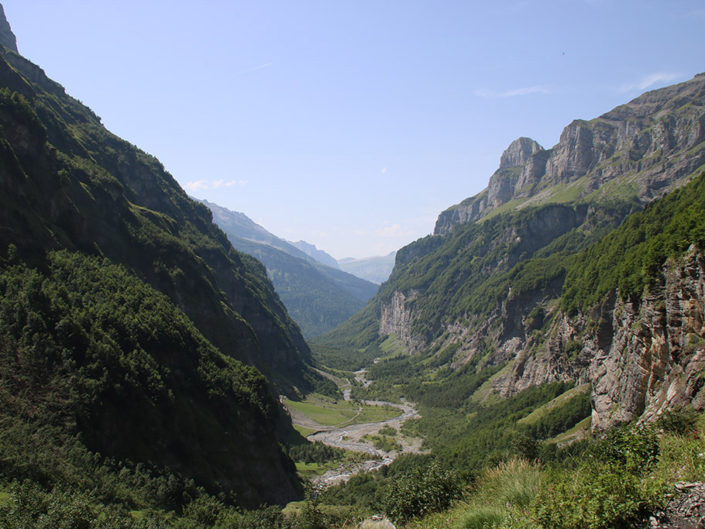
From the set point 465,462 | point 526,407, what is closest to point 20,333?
point 465,462

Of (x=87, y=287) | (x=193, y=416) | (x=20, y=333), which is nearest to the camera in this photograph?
(x=20, y=333)

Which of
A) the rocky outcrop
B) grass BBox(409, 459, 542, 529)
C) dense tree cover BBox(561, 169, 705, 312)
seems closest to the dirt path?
dense tree cover BBox(561, 169, 705, 312)

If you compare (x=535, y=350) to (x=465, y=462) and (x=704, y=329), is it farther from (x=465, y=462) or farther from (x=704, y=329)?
(x=704, y=329)

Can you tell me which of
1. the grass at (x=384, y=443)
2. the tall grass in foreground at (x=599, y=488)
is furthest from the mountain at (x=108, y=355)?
the tall grass in foreground at (x=599, y=488)

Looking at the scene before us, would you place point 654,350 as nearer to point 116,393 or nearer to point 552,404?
point 552,404

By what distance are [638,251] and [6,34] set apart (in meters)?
247

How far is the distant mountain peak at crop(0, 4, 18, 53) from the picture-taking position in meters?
177

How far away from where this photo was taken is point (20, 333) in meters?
55.1

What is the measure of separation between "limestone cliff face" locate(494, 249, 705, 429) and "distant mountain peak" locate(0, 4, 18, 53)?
237587mm

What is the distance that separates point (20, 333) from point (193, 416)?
27.4m

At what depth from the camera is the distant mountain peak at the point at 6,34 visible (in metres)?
177

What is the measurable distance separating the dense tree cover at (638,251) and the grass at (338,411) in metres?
82.3

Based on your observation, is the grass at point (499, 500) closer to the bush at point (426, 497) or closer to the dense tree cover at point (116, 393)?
the bush at point (426, 497)

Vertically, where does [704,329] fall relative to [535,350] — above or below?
above
